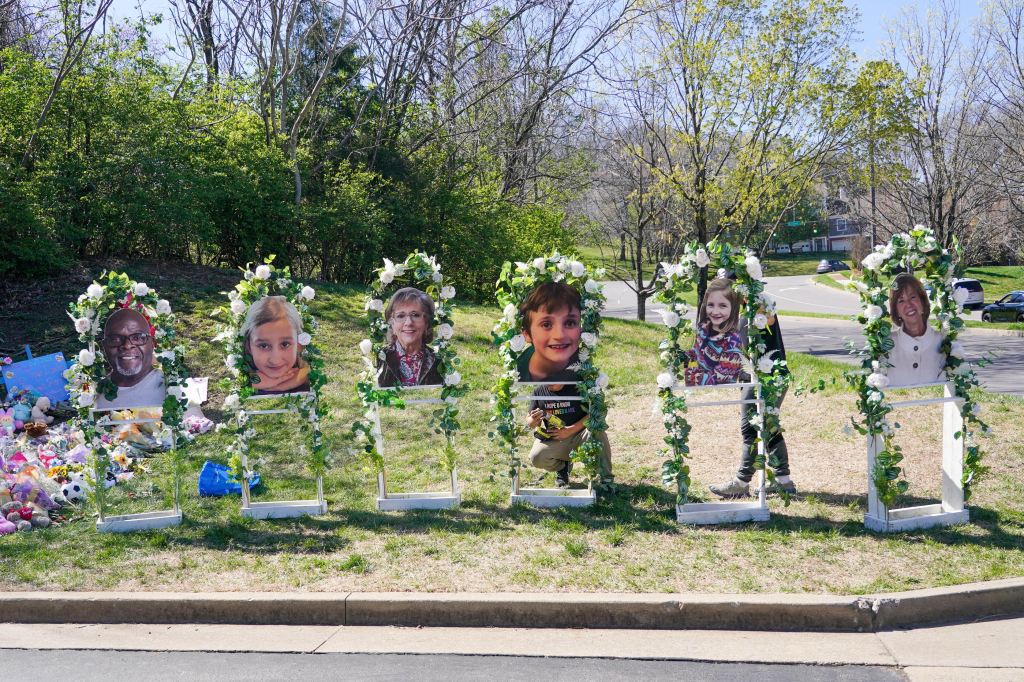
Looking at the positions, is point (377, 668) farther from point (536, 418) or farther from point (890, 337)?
point (890, 337)

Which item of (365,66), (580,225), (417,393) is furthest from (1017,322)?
(417,393)

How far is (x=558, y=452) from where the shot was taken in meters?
7.46

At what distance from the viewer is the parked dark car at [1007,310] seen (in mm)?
29203

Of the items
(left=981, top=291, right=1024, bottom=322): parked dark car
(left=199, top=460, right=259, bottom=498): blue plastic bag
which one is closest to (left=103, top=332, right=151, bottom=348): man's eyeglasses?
(left=199, top=460, right=259, bottom=498): blue plastic bag

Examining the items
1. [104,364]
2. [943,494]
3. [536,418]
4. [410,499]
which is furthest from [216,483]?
[943,494]

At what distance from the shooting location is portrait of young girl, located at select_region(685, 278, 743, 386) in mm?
6625

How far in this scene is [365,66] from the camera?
71.3 ft

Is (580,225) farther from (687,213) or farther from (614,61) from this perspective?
(614,61)

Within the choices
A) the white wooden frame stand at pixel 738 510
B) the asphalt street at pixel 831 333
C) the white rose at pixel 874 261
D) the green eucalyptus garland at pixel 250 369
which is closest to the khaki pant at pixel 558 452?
the white wooden frame stand at pixel 738 510

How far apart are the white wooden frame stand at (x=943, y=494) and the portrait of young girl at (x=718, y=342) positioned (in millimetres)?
1148

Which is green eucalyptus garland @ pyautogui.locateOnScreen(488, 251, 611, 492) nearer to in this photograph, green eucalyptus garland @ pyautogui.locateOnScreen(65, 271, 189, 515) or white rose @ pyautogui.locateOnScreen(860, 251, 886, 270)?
white rose @ pyautogui.locateOnScreen(860, 251, 886, 270)

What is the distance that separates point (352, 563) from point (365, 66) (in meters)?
18.2

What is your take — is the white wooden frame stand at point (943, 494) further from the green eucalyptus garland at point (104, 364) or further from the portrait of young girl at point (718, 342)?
the green eucalyptus garland at point (104, 364)

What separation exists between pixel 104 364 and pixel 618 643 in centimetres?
486
